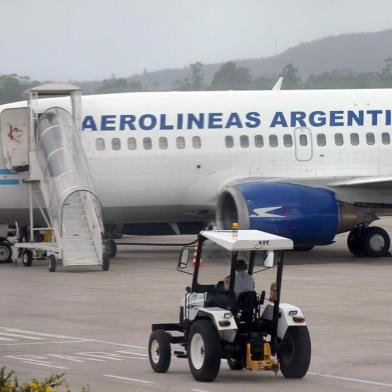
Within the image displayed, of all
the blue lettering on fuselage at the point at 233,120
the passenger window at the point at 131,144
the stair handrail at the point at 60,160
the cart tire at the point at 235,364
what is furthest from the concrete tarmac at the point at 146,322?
the blue lettering on fuselage at the point at 233,120

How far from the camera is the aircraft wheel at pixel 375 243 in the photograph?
37.0 metres

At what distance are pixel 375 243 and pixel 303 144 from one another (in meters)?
3.41

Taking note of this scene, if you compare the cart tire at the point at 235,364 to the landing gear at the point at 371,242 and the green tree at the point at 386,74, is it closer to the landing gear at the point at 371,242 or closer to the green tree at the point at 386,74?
the landing gear at the point at 371,242

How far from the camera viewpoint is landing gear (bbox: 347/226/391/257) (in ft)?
121

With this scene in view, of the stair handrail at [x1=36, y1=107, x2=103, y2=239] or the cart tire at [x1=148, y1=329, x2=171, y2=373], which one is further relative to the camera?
the stair handrail at [x1=36, y1=107, x2=103, y2=239]

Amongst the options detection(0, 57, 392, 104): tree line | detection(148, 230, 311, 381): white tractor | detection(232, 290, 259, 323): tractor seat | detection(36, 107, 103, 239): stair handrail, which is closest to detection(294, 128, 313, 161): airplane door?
detection(36, 107, 103, 239): stair handrail

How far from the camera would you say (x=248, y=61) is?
94000 mm

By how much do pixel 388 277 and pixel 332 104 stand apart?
8.30 meters

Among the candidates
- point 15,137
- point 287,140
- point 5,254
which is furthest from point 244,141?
point 5,254

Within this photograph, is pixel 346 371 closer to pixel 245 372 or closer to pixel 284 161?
pixel 245 372

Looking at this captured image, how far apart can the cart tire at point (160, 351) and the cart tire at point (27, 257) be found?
58.2ft

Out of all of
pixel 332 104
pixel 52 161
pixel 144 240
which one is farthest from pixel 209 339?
pixel 144 240

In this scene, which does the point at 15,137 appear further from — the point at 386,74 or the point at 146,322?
the point at 386,74

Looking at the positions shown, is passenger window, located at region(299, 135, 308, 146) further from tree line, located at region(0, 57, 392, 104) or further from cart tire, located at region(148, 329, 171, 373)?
tree line, located at region(0, 57, 392, 104)
